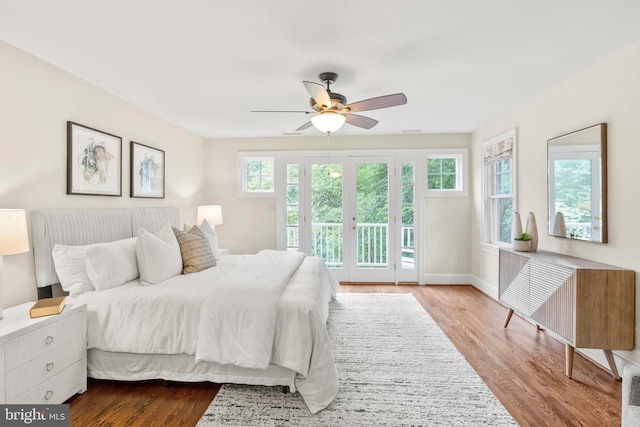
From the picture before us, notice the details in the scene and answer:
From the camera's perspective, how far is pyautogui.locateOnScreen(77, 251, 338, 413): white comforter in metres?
2.07

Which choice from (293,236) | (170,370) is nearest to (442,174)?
(293,236)

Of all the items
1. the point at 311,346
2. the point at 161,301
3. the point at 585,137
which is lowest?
the point at 311,346

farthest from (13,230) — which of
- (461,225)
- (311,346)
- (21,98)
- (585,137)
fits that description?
(461,225)

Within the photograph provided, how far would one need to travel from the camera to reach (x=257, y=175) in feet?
17.7

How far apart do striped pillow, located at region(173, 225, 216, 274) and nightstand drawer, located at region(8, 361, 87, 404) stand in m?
1.05

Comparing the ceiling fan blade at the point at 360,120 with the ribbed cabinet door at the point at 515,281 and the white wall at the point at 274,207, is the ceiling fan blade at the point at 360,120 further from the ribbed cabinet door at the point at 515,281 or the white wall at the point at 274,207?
the white wall at the point at 274,207

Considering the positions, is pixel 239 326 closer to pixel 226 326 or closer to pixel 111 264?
pixel 226 326

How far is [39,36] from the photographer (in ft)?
7.11

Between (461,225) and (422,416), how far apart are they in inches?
147

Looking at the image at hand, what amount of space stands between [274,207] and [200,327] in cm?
329

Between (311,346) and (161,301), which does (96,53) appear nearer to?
(161,301)

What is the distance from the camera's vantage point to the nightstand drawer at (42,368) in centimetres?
171

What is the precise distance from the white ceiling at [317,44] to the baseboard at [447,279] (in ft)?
9.16

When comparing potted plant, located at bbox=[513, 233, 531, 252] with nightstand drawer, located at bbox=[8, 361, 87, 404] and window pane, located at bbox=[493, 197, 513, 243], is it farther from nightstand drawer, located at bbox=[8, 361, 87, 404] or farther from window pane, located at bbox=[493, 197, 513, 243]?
nightstand drawer, located at bbox=[8, 361, 87, 404]
